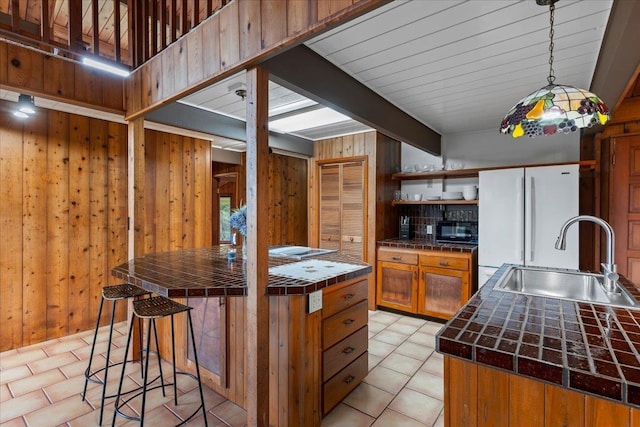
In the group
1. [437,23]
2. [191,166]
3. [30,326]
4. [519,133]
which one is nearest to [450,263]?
[519,133]

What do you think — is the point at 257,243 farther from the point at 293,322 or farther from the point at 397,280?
the point at 397,280

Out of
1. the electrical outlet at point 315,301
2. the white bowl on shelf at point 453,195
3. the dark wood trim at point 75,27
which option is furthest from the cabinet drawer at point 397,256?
the dark wood trim at point 75,27

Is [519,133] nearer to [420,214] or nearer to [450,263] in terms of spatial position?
[450,263]

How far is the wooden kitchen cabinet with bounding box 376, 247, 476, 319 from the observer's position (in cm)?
359

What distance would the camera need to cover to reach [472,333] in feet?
3.70

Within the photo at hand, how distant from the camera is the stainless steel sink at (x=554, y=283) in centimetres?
185

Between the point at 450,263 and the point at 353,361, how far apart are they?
1893 mm

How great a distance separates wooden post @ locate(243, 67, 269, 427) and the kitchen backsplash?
3.04 meters

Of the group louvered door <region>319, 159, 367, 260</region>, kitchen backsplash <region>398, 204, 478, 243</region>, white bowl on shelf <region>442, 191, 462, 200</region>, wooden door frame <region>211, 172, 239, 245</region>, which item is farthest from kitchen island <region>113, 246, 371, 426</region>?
wooden door frame <region>211, 172, 239, 245</region>

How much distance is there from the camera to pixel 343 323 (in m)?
2.20

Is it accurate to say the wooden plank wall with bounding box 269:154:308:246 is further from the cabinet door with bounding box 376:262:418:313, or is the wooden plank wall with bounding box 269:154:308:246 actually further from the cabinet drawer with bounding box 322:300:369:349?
the cabinet drawer with bounding box 322:300:369:349

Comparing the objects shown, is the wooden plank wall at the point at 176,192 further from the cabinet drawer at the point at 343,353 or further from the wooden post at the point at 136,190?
the cabinet drawer at the point at 343,353

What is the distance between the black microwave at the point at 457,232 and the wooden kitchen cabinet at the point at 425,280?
1.19 ft

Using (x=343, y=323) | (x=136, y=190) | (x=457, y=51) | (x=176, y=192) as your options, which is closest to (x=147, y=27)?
(x=136, y=190)
